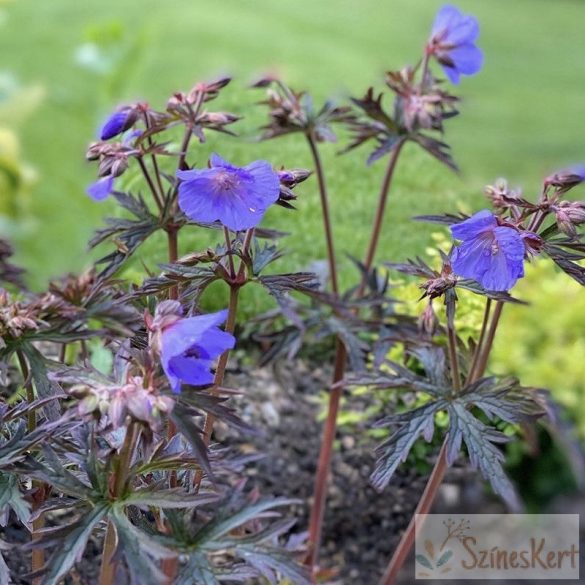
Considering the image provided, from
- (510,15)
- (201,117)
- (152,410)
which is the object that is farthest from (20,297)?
(510,15)

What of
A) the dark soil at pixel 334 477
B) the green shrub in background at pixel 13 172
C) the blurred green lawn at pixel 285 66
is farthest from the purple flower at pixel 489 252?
the green shrub in background at pixel 13 172

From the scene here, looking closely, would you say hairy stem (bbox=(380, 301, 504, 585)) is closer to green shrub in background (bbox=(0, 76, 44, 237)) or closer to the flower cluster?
the flower cluster

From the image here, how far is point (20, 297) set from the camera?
1.41 m

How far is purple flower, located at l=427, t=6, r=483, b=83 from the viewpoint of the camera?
4.11 ft

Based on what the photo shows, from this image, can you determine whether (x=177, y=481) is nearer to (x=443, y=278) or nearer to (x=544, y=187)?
(x=443, y=278)

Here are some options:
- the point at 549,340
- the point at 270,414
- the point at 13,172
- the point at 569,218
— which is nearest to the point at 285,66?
the point at 13,172

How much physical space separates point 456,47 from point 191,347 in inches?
28.5

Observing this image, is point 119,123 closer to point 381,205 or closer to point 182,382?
point 182,382

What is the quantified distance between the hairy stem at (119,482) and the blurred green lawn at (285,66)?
1.43 m

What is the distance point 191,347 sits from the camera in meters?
0.75

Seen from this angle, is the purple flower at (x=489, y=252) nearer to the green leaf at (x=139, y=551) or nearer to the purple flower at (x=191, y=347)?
the purple flower at (x=191, y=347)

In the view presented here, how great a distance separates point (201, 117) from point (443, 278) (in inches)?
14.1

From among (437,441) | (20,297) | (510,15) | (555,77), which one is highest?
(510,15)

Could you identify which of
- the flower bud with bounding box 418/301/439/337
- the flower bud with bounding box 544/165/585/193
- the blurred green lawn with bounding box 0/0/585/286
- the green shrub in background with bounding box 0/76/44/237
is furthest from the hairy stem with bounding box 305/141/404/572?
the green shrub in background with bounding box 0/76/44/237
